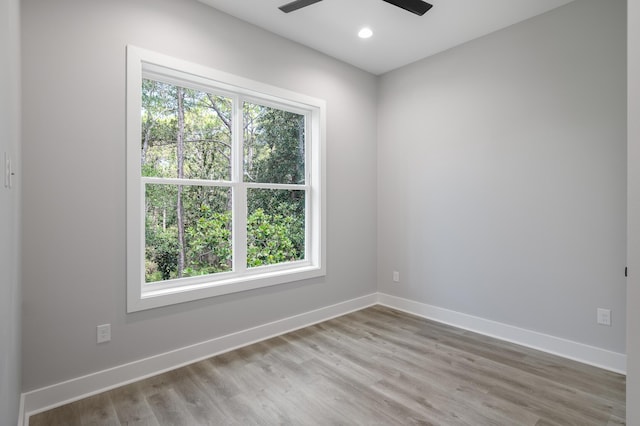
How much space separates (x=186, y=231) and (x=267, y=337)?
1.24 m

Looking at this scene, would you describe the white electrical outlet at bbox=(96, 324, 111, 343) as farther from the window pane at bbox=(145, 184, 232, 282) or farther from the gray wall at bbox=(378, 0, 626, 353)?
the gray wall at bbox=(378, 0, 626, 353)

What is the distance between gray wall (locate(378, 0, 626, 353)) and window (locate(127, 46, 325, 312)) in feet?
3.91

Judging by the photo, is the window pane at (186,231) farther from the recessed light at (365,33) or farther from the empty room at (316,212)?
the recessed light at (365,33)

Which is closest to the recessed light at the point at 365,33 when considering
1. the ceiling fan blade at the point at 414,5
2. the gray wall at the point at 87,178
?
the ceiling fan blade at the point at 414,5

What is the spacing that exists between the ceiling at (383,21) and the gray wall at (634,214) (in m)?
1.43

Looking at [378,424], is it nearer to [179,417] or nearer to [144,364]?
[179,417]

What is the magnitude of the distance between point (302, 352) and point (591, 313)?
2354 mm

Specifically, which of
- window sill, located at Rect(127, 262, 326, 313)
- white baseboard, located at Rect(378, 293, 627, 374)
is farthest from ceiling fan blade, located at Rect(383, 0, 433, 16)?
white baseboard, located at Rect(378, 293, 627, 374)

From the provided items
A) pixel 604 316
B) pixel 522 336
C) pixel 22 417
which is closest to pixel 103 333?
pixel 22 417

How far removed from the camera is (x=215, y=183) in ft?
9.62

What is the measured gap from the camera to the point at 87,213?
2223 mm

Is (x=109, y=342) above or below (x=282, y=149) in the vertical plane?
below

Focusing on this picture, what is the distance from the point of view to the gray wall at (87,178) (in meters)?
2.05

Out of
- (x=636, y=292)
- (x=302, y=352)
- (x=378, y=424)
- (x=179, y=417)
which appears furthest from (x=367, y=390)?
(x=636, y=292)
